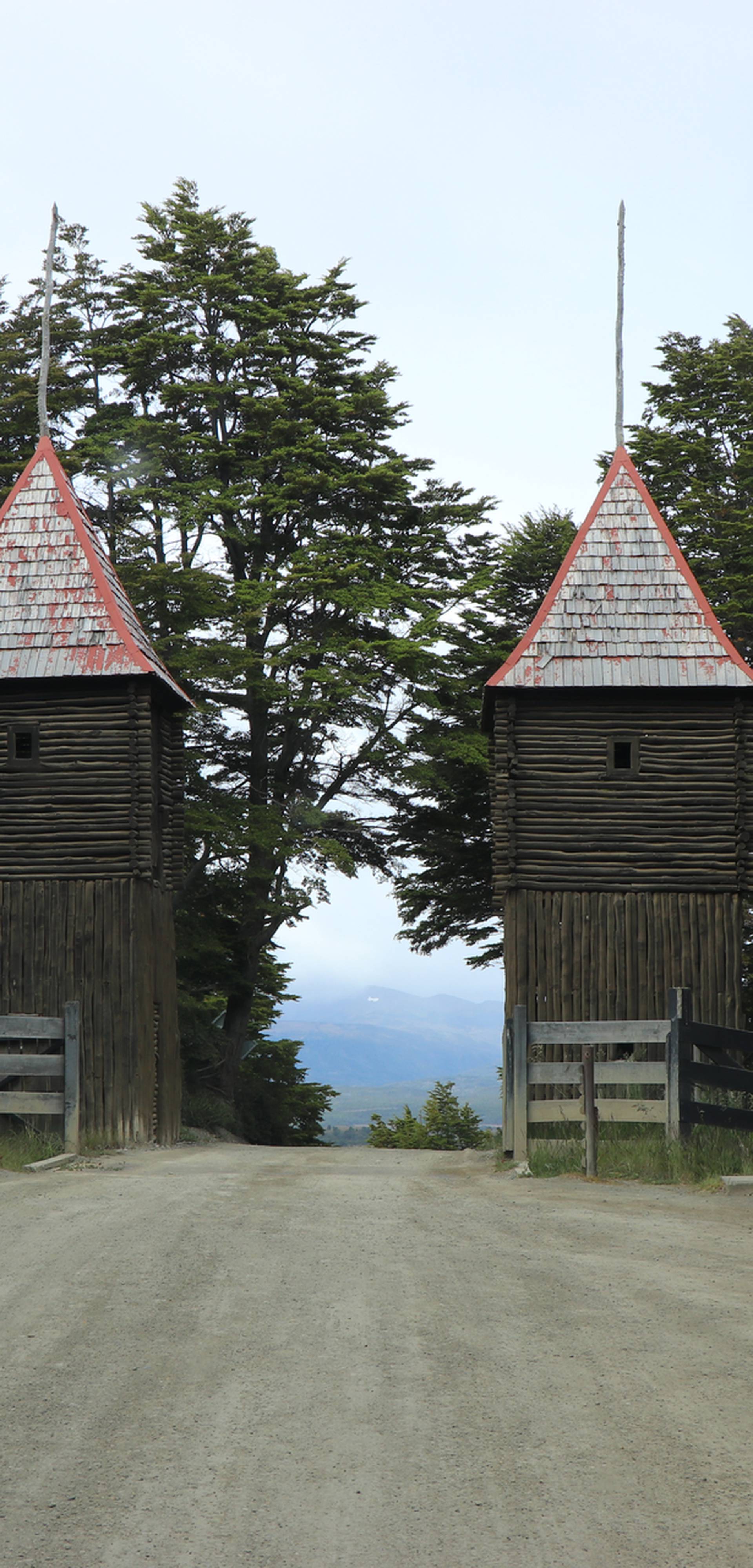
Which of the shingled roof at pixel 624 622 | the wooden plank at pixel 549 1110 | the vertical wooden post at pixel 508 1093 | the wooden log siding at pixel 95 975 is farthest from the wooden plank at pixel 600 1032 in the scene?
the wooden log siding at pixel 95 975

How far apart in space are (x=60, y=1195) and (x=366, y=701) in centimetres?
2004

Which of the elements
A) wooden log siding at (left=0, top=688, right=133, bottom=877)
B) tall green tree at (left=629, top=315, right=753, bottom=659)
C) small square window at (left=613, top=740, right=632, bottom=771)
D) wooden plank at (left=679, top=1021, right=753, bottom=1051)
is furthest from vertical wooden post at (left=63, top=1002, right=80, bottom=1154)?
tall green tree at (left=629, top=315, right=753, bottom=659)

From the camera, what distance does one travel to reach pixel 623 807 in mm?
21703

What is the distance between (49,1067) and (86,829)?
21.1 feet

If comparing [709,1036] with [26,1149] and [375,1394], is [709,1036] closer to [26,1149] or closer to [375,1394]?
[26,1149]

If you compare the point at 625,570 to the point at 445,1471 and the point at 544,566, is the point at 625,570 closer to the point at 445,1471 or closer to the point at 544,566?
the point at 544,566

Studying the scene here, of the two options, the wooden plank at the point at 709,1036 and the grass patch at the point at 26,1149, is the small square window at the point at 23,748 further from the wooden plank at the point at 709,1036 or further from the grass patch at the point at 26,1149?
the wooden plank at the point at 709,1036

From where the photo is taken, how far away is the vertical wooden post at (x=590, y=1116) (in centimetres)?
1323

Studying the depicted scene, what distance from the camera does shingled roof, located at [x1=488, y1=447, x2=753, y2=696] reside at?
71.8 feet

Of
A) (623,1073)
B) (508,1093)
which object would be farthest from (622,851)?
(623,1073)

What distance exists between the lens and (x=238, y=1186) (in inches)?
507

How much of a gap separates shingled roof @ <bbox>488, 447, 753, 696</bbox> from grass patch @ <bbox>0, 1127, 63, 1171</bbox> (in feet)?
29.8

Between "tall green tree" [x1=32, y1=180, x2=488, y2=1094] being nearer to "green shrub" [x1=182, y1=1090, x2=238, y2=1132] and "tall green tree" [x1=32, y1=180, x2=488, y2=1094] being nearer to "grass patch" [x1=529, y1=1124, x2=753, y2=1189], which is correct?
"green shrub" [x1=182, y1=1090, x2=238, y2=1132]

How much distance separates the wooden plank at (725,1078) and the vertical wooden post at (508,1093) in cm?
257
